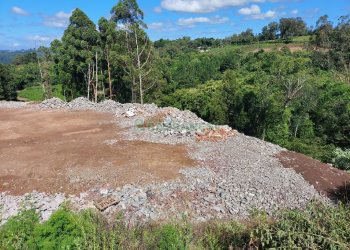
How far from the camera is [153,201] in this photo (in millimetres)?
9539

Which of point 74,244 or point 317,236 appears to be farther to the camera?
point 74,244

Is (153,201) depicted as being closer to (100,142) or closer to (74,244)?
(74,244)

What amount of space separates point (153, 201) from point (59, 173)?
3568 mm

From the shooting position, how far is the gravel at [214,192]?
30.1ft

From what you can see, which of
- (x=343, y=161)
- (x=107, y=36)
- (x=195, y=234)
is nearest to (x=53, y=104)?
(x=107, y=36)

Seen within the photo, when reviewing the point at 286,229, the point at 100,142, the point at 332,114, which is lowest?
the point at 332,114

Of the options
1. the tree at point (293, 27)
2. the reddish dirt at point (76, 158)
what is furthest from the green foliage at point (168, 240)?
the tree at point (293, 27)

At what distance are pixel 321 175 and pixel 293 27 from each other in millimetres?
78596

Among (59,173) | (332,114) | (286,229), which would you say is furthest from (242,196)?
(332,114)

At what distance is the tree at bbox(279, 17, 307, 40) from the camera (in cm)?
8159

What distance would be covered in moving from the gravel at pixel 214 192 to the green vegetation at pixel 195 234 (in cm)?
113

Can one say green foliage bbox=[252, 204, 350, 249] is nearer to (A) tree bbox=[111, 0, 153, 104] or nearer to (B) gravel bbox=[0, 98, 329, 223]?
(B) gravel bbox=[0, 98, 329, 223]

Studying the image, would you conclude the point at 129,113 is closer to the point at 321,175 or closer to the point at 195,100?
the point at 321,175

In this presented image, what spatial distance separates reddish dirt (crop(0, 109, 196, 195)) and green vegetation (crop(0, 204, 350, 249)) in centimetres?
265
